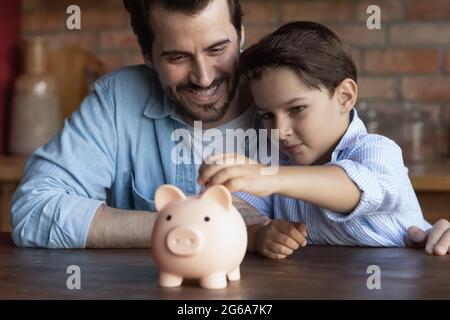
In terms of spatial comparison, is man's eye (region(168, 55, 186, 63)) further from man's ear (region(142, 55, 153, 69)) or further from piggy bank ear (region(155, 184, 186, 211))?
piggy bank ear (region(155, 184, 186, 211))

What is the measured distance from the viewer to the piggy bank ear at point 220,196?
100 centimetres

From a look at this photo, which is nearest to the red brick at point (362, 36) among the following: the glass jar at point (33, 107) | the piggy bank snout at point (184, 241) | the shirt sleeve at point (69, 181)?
the glass jar at point (33, 107)

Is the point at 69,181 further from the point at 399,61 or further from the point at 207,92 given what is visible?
the point at 399,61

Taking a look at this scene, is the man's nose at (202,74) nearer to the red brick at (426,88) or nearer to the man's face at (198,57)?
the man's face at (198,57)

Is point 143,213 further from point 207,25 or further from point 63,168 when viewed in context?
point 207,25

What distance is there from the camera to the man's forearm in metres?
1.41

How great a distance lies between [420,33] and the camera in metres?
2.93

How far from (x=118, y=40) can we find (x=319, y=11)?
751mm

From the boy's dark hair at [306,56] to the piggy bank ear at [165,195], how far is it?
0.46 metres

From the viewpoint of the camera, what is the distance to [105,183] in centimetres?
166

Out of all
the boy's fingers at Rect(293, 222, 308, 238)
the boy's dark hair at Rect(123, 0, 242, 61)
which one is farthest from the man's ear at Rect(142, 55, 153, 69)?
the boy's fingers at Rect(293, 222, 308, 238)
